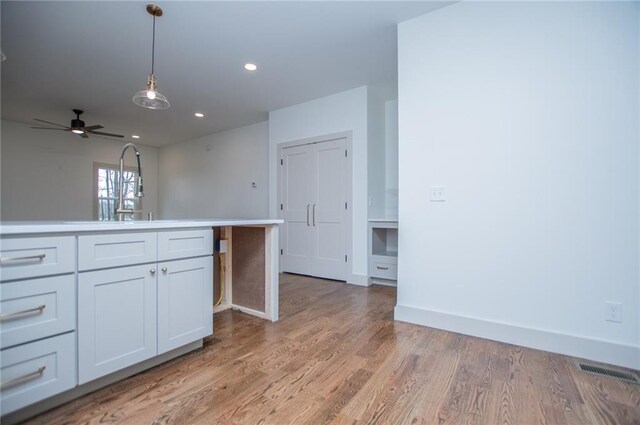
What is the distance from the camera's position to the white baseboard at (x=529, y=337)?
179 cm

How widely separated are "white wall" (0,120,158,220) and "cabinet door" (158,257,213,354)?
6.24 m

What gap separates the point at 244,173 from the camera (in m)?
5.89

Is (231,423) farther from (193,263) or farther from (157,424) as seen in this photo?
(193,263)

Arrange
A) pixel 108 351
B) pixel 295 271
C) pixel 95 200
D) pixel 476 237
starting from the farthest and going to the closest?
pixel 95 200 → pixel 295 271 → pixel 476 237 → pixel 108 351

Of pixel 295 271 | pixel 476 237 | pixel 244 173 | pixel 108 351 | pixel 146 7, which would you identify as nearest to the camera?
pixel 108 351

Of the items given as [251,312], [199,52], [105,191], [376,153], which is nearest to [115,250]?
[251,312]

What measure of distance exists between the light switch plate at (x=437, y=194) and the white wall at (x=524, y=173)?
0.06 metres

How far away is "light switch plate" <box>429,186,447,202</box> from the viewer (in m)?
2.36

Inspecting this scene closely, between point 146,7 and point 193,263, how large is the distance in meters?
2.14

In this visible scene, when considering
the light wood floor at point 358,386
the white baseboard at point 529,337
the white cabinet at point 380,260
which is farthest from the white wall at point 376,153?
the light wood floor at point 358,386

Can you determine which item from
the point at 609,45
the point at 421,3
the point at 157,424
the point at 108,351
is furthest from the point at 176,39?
the point at 609,45

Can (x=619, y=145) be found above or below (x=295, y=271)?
above

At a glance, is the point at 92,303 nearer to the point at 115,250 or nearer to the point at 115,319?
the point at 115,319

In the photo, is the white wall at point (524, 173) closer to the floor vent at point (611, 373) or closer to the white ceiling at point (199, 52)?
the floor vent at point (611, 373)
